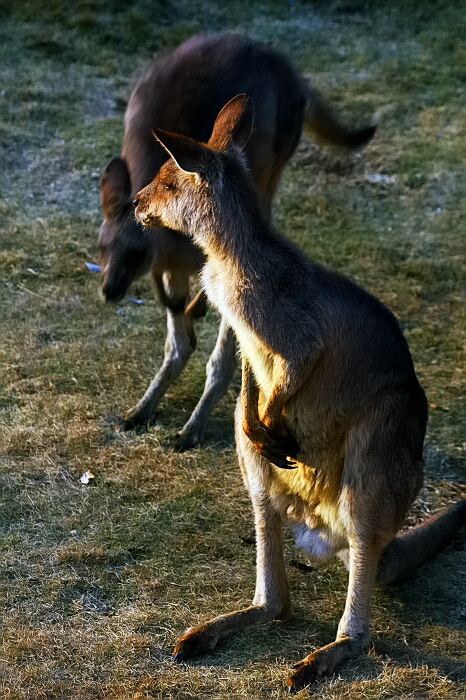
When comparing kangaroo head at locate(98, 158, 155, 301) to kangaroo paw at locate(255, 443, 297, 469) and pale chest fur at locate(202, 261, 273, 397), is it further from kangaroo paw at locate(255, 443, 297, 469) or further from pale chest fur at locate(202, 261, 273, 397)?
kangaroo paw at locate(255, 443, 297, 469)

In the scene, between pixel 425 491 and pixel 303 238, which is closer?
pixel 425 491

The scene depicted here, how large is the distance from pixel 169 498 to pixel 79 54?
240 inches

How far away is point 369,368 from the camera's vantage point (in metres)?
3.75

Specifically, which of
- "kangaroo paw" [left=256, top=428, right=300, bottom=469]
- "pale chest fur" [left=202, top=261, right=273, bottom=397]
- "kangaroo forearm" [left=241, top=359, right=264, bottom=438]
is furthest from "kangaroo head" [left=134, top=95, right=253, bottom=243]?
"kangaroo paw" [left=256, top=428, right=300, bottom=469]

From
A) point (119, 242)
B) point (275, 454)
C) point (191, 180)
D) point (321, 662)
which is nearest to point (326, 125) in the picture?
point (119, 242)

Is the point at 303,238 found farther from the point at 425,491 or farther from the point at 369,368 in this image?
the point at 369,368

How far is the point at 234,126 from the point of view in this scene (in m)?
3.89

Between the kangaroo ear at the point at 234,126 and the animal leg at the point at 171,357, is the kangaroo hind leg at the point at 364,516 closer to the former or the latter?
the kangaroo ear at the point at 234,126

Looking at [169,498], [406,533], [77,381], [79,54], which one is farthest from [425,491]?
[79,54]

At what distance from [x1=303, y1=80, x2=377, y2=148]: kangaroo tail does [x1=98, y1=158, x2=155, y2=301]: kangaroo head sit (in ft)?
4.79

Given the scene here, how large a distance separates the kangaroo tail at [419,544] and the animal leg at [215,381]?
137cm

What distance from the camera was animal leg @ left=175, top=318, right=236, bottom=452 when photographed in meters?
5.39

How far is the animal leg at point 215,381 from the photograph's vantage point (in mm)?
5395

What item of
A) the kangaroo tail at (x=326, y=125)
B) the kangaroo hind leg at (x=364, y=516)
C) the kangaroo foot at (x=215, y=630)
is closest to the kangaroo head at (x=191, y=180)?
the kangaroo hind leg at (x=364, y=516)
